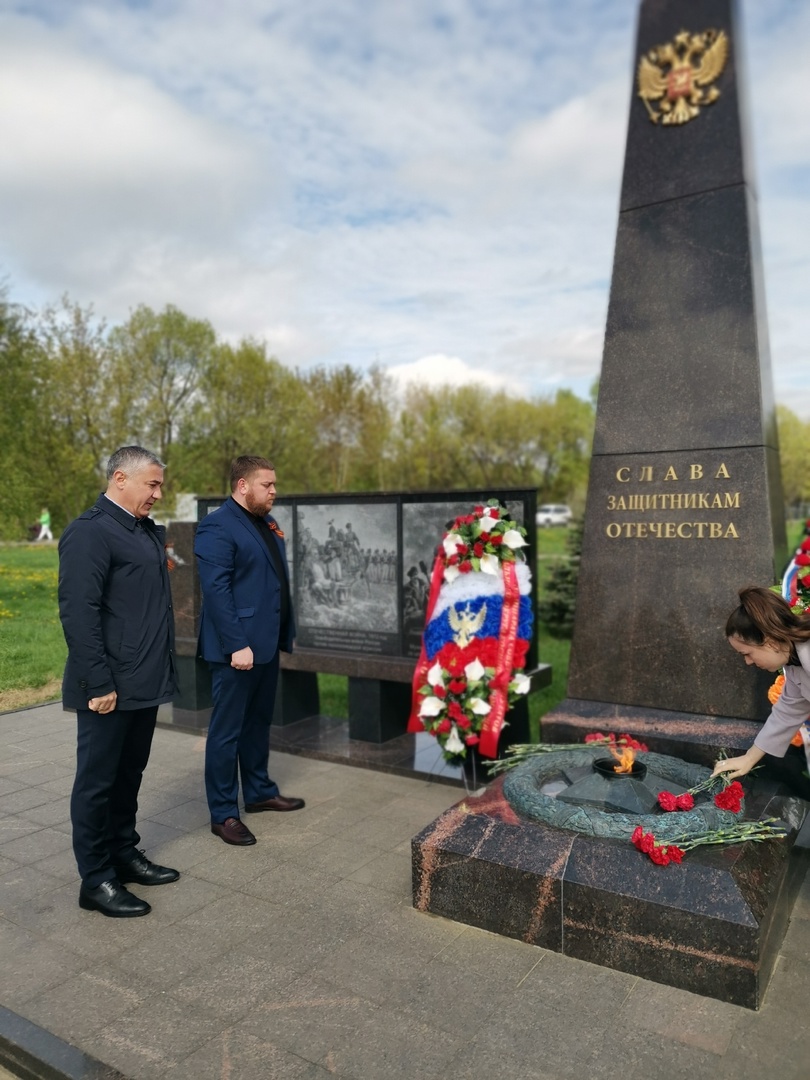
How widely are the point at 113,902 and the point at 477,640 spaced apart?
2.59 m

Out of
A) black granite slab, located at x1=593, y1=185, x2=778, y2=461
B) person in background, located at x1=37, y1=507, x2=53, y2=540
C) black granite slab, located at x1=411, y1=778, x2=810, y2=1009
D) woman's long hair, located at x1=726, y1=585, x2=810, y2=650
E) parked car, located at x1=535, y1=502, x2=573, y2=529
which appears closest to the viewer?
black granite slab, located at x1=411, y1=778, x2=810, y2=1009

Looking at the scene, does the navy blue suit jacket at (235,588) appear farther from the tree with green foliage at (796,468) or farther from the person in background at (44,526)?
the tree with green foliage at (796,468)

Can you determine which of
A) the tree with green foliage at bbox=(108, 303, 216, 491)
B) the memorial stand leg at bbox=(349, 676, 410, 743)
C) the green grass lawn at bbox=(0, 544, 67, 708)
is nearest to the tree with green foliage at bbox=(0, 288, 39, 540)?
the green grass lawn at bbox=(0, 544, 67, 708)

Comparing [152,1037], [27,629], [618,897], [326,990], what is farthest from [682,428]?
[27,629]

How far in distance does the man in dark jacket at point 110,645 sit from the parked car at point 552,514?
39.9 metres

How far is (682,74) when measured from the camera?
5305 mm

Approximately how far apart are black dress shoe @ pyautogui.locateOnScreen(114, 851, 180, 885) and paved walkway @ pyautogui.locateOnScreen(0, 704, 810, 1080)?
5cm

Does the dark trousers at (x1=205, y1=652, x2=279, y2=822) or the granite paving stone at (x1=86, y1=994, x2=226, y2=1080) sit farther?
the dark trousers at (x1=205, y1=652, x2=279, y2=822)

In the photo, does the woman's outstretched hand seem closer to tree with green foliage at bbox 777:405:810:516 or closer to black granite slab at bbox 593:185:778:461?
black granite slab at bbox 593:185:778:461

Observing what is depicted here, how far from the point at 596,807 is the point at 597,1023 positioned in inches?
43.3

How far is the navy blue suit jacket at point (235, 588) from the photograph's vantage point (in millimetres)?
4320

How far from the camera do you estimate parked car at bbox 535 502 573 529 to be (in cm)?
4353

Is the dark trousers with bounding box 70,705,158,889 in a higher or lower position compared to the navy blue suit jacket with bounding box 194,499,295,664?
lower

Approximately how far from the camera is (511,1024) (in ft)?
9.20
